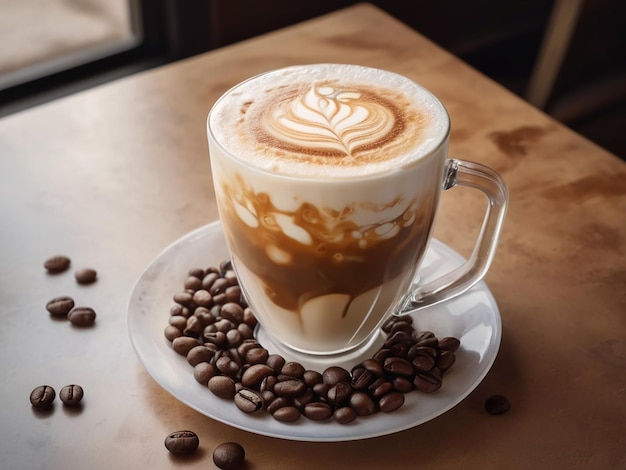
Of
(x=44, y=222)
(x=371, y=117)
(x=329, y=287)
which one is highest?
(x=371, y=117)

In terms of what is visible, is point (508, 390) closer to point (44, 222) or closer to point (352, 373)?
point (352, 373)

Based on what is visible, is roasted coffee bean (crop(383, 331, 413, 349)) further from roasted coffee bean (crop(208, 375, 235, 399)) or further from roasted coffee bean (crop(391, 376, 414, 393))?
roasted coffee bean (crop(208, 375, 235, 399))

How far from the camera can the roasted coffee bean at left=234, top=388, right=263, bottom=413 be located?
687mm

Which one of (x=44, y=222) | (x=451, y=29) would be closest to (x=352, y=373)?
(x=44, y=222)

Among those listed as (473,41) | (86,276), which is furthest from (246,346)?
(473,41)

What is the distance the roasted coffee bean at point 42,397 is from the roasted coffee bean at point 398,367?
0.31 m

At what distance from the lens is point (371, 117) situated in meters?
0.72

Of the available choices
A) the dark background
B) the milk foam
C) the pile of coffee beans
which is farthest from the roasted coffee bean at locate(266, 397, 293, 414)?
the dark background

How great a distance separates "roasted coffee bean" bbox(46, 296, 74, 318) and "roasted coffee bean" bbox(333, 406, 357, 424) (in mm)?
327

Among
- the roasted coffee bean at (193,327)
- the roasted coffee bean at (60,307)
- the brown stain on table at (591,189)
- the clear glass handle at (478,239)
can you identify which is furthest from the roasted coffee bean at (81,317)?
the brown stain on table at (591,189)

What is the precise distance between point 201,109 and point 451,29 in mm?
1613

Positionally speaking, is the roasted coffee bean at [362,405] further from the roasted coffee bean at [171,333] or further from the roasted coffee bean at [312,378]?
the roasted coffee bean at [171,333]

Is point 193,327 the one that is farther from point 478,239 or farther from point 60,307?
point 478,239

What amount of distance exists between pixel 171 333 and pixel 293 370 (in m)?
0.13
